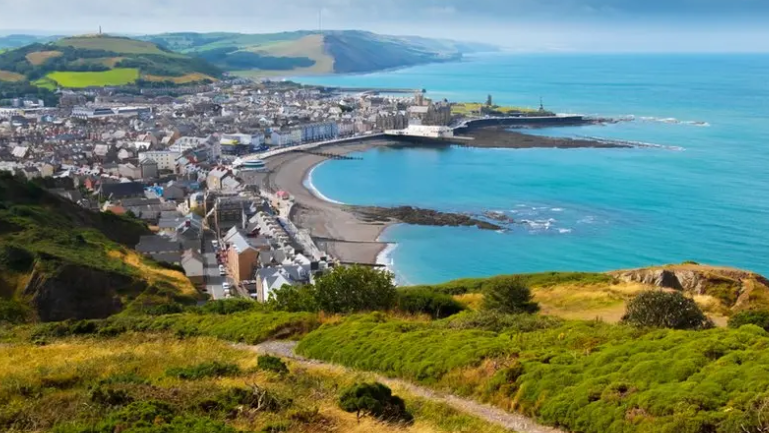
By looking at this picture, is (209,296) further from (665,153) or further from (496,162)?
(665,153)

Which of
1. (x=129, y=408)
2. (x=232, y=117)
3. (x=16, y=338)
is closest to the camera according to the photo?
(x=129, y=408)

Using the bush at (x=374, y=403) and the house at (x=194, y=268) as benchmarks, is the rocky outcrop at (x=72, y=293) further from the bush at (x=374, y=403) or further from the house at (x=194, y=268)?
the bush at (x=374, y=403)

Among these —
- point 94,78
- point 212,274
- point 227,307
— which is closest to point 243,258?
point 212,274

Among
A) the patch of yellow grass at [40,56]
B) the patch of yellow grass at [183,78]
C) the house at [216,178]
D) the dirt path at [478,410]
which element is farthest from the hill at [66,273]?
the patch of yellow grass at [40,56]

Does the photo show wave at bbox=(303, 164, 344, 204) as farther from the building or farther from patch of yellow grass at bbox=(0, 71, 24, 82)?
patch of yellow grass at bbox=(0, 71, 24, 82)

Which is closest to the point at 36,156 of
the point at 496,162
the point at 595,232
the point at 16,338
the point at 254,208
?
the point at 254,208
